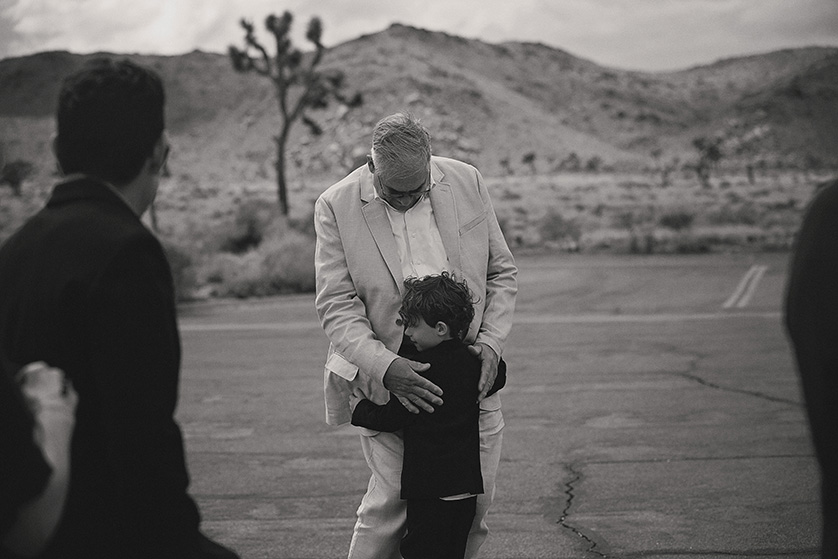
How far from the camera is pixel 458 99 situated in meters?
111

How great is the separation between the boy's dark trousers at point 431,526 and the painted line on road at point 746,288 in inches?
498

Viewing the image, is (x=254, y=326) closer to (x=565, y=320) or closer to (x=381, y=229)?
(x=565, y=320)

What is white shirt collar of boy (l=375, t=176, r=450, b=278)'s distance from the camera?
4.08 meters

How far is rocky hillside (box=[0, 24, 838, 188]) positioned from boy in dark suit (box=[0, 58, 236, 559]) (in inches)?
3312

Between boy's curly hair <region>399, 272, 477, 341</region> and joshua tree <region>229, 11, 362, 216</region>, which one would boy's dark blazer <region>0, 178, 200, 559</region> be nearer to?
boy's curly hair <region>399, 272, 477, 341</region>

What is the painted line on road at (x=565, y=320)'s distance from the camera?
14648mm

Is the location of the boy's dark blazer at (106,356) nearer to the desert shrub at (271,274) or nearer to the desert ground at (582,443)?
the desert ground at (582,443)

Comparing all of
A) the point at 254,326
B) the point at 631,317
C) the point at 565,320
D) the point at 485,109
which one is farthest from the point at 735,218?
the point at 485,109

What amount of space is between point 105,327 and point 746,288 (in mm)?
17203

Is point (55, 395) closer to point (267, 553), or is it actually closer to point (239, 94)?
point (267, 553)

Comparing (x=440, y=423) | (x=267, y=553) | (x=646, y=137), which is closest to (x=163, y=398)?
(x=440, y=423)

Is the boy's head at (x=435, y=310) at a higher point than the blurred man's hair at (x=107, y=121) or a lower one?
lower

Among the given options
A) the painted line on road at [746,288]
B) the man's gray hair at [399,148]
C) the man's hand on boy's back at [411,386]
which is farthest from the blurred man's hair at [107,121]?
the painted line on road at [746,288]

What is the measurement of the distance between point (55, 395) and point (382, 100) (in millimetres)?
106930
